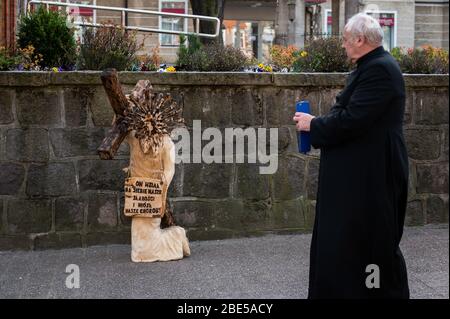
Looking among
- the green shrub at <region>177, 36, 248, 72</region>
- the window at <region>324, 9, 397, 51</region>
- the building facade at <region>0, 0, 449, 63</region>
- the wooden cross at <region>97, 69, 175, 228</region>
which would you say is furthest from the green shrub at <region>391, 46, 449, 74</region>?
the window at <region>324, 9, 397, 51</region>

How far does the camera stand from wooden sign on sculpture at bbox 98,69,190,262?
249 inches

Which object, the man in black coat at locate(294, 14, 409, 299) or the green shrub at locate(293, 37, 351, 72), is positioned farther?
the green shrub at locate(293, 37, 351, 72)

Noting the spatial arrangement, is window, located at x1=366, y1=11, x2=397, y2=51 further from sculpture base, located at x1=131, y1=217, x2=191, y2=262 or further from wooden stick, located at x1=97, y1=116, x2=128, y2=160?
wooden stick, located at x1=97, y1=116, x2=128, y2=160

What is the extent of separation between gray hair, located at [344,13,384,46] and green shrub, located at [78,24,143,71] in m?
3.95

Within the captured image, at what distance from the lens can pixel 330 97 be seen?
304 inches

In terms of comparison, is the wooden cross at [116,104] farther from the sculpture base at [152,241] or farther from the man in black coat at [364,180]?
the man in black coat at [364,180]

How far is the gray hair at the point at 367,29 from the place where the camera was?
4316mm

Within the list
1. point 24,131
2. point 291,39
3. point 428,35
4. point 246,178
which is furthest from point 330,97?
point 428,35

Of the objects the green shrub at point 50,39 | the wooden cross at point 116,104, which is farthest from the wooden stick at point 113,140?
the green shrub at point 50,39

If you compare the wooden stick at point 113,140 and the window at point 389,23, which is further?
the window at point 389,23

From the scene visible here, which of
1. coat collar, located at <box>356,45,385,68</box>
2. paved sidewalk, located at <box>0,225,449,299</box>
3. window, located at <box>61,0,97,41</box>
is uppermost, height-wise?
window, located at <box>61,0,97,41</box>

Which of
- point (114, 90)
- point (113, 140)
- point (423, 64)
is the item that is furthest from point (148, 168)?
point (423, 64)

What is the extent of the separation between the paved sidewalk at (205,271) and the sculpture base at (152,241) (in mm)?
92

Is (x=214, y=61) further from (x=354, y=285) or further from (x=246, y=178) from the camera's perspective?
(x=354, y=285)
